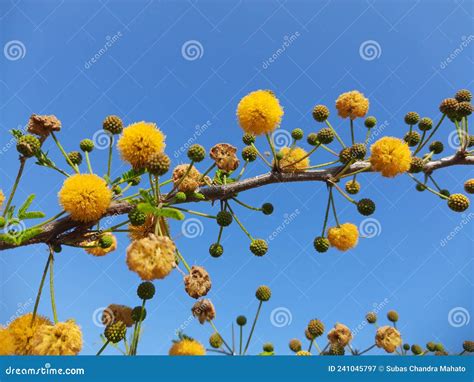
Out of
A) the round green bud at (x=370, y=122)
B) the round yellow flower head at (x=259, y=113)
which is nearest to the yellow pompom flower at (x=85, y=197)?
the round yellow flower head at (x=259, y=113)

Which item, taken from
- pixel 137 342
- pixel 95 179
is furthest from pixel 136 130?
pixel 137 342

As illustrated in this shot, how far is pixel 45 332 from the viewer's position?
3.00 m

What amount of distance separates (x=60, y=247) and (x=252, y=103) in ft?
8.14

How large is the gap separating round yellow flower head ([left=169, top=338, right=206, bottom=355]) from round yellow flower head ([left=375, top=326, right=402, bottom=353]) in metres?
3.23

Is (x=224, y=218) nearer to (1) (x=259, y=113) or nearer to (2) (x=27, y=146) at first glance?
(1) (x=259, y=113)

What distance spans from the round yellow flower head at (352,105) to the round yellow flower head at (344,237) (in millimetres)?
1439

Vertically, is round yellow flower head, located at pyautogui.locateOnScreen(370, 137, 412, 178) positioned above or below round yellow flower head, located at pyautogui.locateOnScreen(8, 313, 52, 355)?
above

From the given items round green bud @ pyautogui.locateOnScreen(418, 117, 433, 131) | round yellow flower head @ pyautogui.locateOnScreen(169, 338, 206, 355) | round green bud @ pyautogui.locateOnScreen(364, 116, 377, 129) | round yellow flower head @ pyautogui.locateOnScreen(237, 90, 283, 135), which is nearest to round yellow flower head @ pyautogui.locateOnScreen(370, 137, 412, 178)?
round yellow flower head @ pyautogui.locateOnScreen(237, 90, 283, 135)

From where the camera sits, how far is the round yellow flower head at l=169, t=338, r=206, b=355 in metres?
3.24

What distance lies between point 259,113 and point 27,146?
7.73ft

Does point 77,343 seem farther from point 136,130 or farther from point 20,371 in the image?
point 136,130

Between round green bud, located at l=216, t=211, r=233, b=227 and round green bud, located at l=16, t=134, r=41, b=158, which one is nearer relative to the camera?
round green bud, located at l=16, t=134, r=41, b=158

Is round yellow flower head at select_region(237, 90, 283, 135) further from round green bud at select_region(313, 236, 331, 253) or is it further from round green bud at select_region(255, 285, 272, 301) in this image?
round green bud at select_region(255, 285, 272, 301)

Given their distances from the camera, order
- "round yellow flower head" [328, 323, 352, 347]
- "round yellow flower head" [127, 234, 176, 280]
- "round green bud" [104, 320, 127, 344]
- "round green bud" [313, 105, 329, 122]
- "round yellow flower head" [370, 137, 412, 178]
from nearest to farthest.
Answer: "round yellow flower head" [127, 234, 176, 280] < "round green bud" [104, 320, 127, 344] < "round yellow flower head" [370, 137, 412, 178] < "round yellow flower head" [328, 323, 352, 347] < "round green bud" [313, 105, 329, 122]
